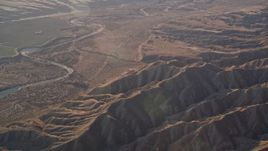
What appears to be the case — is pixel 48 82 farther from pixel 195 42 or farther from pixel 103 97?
pixel 195 42

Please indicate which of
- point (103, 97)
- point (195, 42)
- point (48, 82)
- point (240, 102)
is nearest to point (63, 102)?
point (103, 97)

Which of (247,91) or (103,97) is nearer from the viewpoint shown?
(247,91)

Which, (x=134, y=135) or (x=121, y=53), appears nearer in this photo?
(x=134, y=135)

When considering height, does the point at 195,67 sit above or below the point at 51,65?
above

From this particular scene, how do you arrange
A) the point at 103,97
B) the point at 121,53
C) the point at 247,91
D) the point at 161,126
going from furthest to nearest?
the point at 121,53 < the point at 103,97 < the point at 247,91 < the point at 161,126

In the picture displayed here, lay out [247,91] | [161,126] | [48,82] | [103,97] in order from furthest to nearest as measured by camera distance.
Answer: [48,82] → [103,97] → [247,91] → [161,126]

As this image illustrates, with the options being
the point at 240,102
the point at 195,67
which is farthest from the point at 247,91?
the point at 195,67

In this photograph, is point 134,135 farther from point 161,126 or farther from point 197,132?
point 197,132

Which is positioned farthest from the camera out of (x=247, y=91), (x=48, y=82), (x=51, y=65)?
(x=51, y=65)

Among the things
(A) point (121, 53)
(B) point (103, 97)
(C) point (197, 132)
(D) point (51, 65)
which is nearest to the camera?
(C) point (197, 132)
